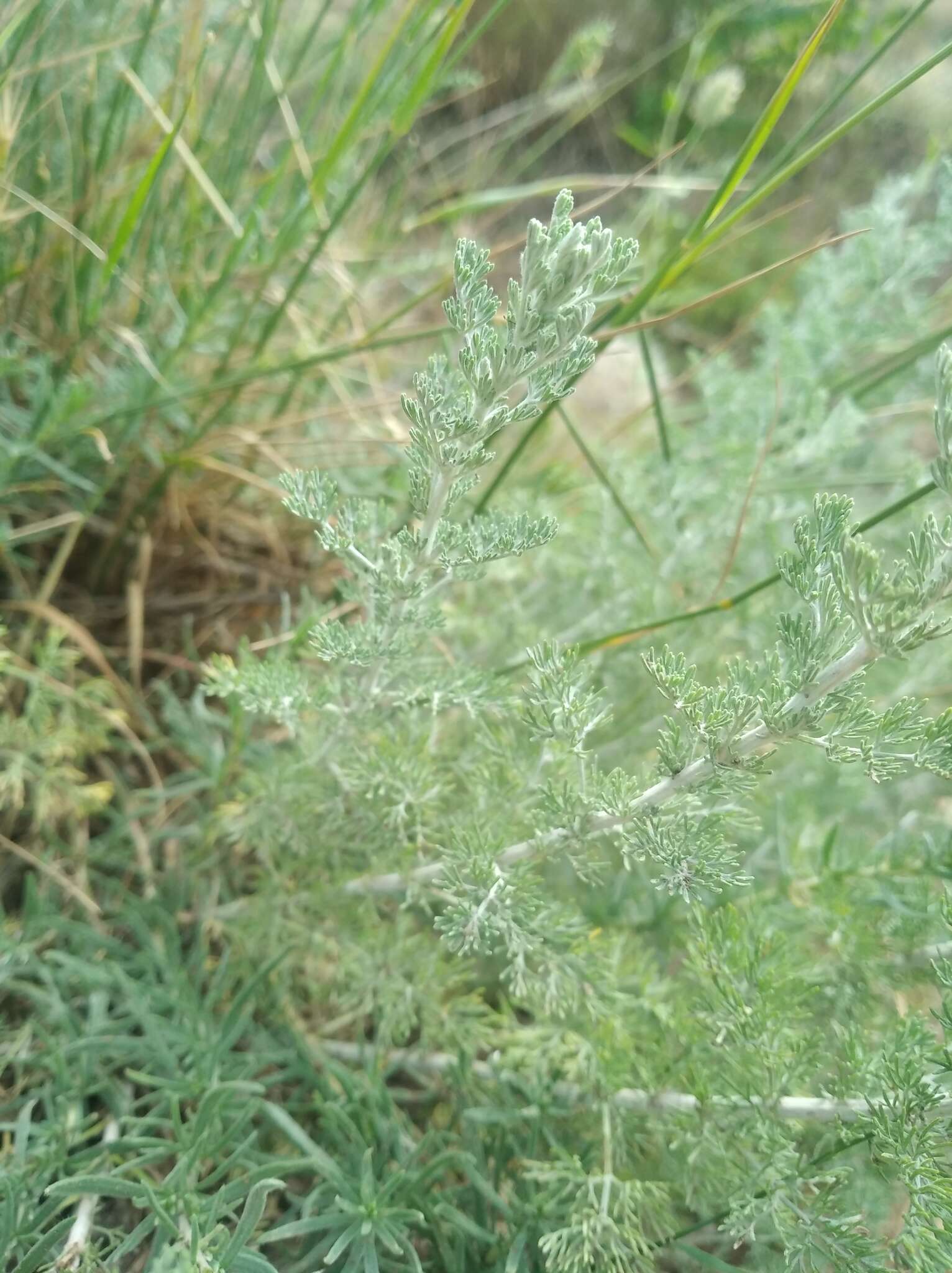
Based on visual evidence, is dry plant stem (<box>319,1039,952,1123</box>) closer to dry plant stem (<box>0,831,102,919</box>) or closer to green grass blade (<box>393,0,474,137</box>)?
dry plant stem (<box>0,831,102,919</box>)

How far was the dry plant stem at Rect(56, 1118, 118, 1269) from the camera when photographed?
1.94 ft

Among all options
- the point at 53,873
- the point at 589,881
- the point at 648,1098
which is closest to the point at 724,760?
the point at 589,881

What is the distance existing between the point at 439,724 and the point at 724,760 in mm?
346

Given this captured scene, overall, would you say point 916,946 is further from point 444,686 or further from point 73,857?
point 73,857

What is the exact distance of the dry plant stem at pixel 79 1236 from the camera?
0.59 metres

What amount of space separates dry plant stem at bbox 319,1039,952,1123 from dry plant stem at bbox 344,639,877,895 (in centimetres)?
20

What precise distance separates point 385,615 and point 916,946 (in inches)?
19.2

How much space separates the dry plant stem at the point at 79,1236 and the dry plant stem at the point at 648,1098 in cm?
21

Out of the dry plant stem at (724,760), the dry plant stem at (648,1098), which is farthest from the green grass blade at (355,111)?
the dry plant stem at (648,1098)

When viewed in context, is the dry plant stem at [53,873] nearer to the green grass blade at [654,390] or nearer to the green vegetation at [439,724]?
the green vegetation at [439,724]

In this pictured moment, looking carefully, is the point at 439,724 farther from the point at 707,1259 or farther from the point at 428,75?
the point at 428,75

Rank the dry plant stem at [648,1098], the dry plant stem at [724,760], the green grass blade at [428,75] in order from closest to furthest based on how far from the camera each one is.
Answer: the dry plant stem at [724,760] < the dry plant stem at [648,1098] < the green grass blade at [428,75]

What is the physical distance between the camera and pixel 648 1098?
2.16ft

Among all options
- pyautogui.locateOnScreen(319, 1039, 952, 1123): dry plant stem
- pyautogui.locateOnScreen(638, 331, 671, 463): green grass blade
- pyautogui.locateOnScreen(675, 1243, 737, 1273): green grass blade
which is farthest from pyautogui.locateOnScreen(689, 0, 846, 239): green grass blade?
pyautogui.locateOnScreen(675, 1243, 737, 1273): green grass blade
